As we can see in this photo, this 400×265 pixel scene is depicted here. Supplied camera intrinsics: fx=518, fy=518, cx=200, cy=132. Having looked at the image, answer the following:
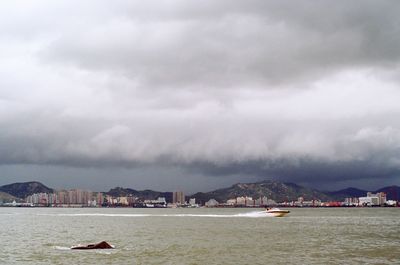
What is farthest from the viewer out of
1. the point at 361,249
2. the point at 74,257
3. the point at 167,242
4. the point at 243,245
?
the point at 167,242

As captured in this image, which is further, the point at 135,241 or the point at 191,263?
the point at 135,241

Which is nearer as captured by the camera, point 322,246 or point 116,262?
point 116,262

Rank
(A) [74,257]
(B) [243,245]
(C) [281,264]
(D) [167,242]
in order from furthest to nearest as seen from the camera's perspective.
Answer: (D) [167,242], (B) [243,245], (A) [74,257], (C) [281,264]

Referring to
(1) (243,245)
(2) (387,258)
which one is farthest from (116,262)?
(2) (387,258)

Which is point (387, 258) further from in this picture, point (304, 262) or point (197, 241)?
point (197, 241)

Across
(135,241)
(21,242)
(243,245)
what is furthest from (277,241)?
(21,242)

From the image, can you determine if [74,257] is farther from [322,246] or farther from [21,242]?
[322,246]

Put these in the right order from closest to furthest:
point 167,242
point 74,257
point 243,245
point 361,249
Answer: point 74,257 < point 361,249 < point 243,245 < point 167,242

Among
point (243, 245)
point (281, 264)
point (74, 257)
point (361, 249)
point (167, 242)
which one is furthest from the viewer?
point (167, 242)
